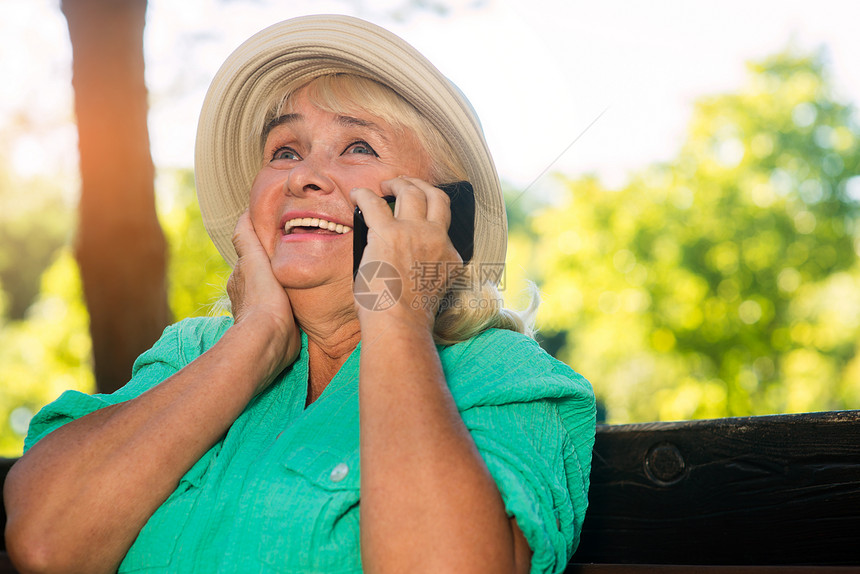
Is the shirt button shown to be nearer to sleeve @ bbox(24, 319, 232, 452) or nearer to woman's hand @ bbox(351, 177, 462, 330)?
woman's hand @ bbox(351, 177, 462, 330)

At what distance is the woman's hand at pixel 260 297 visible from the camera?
2168 millimetres

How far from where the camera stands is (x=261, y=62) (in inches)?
96.1

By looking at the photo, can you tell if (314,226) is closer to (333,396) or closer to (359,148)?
(359,148)

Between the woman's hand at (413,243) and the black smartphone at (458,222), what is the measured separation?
0.18 feet

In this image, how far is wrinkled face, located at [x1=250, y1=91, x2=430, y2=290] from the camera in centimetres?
221

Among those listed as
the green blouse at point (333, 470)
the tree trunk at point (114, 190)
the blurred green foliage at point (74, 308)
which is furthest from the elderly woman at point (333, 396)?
the blurred green foliage at point (74, 308)

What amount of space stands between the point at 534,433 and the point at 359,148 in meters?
1.07

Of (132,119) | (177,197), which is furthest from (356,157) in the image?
(177,197)

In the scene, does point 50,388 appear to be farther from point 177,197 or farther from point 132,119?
point 132,119

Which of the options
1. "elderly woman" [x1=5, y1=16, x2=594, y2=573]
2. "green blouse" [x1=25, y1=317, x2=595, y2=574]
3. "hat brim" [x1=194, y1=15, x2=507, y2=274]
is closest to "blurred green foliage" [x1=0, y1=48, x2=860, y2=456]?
"hat brim" [x1=194, y1=15, x2=507, y2=274]

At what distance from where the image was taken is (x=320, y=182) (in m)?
2.20

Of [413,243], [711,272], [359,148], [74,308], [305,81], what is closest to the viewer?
[413,243]

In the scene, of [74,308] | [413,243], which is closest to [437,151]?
[413,243]

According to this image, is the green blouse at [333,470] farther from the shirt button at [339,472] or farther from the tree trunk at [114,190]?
the tree trunk at [114,190]
